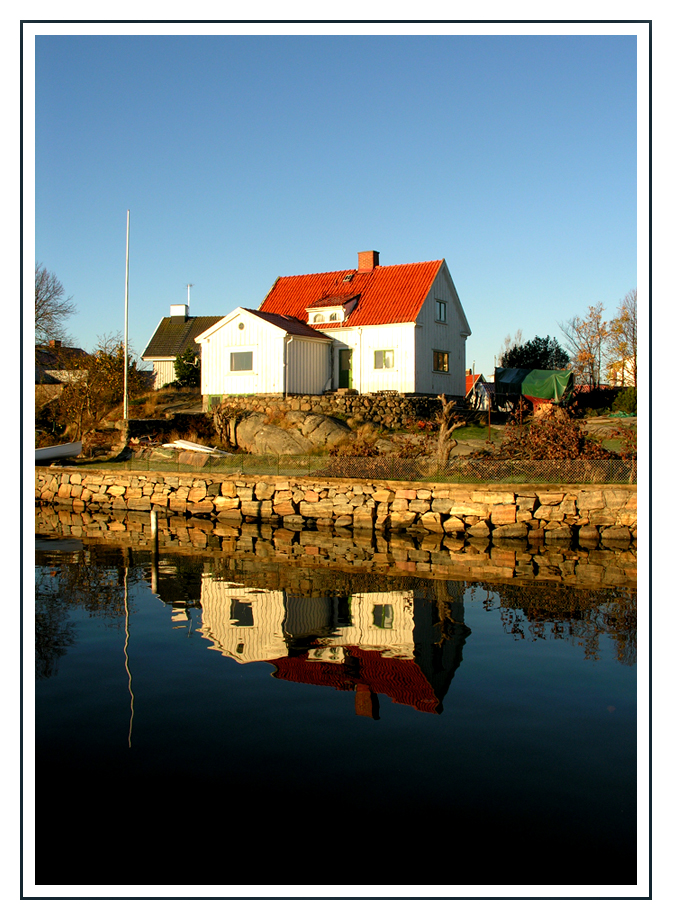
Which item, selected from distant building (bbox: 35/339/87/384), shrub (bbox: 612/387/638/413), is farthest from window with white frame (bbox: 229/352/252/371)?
shrub (bbox: 612/387/638/413)

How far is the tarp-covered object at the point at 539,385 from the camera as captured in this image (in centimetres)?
3712

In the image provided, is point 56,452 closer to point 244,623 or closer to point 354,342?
point 354,342

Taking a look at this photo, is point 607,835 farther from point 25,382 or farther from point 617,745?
point 25,382

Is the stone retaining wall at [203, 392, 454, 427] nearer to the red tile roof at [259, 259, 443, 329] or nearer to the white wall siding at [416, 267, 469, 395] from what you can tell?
the white wall siding at [416, 267, 469, 395]

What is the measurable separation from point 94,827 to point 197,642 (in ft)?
14.2

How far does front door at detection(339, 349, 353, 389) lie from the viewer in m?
33.4

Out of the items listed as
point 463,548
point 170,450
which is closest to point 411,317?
point 170,450

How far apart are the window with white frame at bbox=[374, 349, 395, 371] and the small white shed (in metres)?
2.29

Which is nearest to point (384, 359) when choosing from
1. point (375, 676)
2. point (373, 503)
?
point (373, 503)

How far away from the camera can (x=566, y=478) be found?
18.7m

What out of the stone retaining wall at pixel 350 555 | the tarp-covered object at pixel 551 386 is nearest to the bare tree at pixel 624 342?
the tarp-covered object at pixel 551 386

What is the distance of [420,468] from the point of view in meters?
20.4

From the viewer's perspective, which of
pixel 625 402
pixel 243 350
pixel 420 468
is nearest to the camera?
pixel 420 468

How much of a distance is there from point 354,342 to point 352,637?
24.8 m
